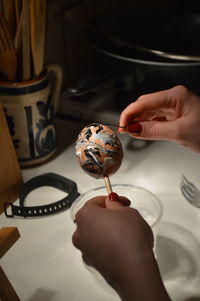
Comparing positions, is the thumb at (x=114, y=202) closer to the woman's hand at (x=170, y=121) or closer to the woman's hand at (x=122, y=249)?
the woman's hand at (x=122, y=249)

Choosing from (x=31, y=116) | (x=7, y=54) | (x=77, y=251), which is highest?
(x=7, y=54)

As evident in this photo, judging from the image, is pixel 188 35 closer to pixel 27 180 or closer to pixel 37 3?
pixel 37 3

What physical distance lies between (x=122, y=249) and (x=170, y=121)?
11.4 inches

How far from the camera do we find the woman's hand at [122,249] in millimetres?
502

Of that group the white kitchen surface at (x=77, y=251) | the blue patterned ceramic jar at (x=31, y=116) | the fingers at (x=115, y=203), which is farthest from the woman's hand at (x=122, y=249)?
the blue patterned ceramic jar at (x=31, y=116)

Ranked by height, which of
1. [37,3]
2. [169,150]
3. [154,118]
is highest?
[37,3]

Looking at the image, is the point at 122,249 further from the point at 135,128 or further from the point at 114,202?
the point at 135,128

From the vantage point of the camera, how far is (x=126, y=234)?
530mm

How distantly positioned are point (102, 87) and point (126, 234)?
0.66 metres

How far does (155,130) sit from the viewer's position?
723 millimetres

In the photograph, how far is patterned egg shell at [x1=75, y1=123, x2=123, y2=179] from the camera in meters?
0.66

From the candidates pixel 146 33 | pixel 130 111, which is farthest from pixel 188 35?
pixel 130 111

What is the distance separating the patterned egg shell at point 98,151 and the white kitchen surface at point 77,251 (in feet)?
0.51

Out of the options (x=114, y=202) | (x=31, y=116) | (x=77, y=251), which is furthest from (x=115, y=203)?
(x=31, y=116)
